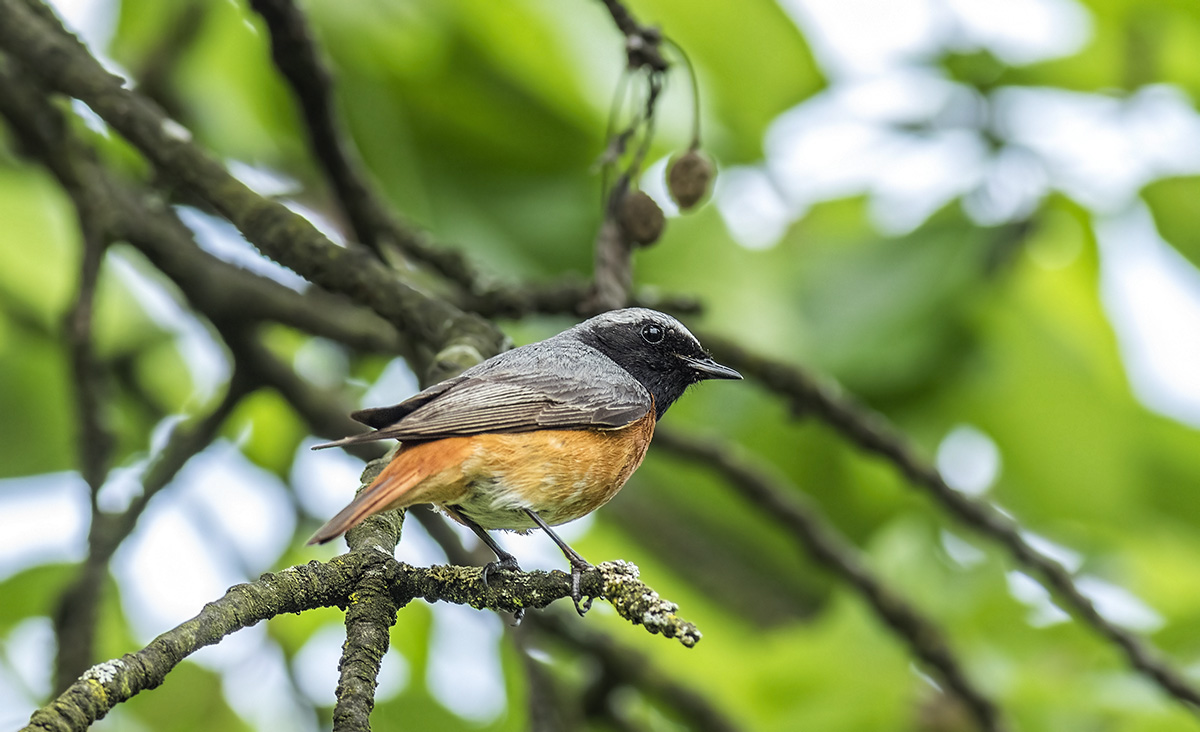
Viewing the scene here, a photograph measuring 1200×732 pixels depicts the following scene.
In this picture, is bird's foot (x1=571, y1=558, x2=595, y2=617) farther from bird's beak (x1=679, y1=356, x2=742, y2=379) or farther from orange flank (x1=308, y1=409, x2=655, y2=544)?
bird's beak (x1=679, y1=356, x2=742, y2=379)

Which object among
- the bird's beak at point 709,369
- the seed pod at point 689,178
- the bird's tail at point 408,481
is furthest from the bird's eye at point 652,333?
the bird's tail at point 408,481

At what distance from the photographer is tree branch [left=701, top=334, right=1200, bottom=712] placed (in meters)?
4.68

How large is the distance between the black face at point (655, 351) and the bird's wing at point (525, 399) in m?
0.13

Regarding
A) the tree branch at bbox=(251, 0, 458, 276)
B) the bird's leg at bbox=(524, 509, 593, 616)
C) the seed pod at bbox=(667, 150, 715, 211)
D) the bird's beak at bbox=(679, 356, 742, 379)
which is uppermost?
the seed pod at bbox=(667, 150, 715, 211)

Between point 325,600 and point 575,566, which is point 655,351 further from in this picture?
point 325,600

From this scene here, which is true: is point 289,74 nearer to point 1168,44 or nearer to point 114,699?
point 114,699

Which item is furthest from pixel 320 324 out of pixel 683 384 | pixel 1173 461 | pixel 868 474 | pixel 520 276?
pixel 1173 461

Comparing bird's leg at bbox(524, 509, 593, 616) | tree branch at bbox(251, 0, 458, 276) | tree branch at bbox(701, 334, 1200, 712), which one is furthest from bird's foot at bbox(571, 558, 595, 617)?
tree branch at bbox(701, 334, 1200, 712)

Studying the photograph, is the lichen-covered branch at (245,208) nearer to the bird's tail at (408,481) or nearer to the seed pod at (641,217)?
the bird's tail at (408,481)

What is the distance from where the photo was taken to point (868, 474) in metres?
6.48

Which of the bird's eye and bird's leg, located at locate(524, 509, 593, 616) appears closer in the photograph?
bird's leg, located at locate(524, 509, 593, 616)

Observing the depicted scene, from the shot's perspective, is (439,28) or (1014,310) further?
(1014,310)

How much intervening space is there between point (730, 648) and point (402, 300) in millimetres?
2646

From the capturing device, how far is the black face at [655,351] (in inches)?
167
